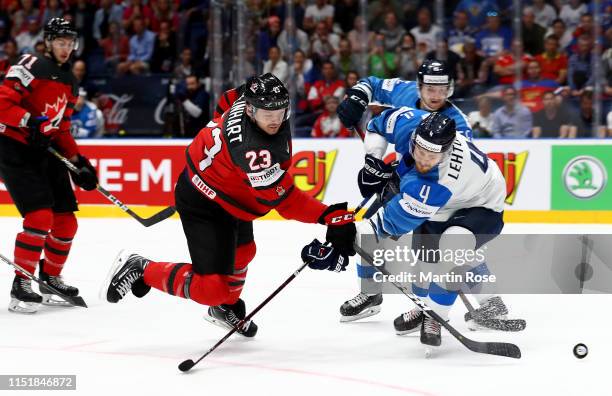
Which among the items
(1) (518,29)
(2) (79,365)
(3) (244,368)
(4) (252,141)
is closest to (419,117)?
(4) (252,141)

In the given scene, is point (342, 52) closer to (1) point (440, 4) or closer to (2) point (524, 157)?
(1) point (440, 4)

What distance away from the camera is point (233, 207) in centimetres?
354

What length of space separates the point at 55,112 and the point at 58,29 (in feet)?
1.27

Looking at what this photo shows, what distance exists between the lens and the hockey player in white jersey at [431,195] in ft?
11.2

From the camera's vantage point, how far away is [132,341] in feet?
12.3

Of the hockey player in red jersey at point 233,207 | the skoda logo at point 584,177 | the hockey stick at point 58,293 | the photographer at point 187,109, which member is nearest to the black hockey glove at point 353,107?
the hockey player in red jersey at point 233,207

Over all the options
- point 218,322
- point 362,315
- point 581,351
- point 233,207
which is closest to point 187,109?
point 362,315

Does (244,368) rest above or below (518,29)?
below

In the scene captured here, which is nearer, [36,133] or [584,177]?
[36,133]

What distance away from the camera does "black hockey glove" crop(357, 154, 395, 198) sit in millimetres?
4023

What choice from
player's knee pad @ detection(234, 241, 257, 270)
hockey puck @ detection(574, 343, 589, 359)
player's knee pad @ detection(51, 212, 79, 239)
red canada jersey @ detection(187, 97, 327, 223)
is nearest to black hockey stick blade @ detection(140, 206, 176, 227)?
player's knee pad @ detection(51, 212, 79, 239)

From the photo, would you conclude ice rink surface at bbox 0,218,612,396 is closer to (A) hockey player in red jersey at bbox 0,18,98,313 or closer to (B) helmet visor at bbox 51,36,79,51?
(A) hockey player in red jersey at bbox 0,18,98,313

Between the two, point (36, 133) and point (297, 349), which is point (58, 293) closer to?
point (36, 133)

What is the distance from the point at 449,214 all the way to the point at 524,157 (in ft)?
11.3
